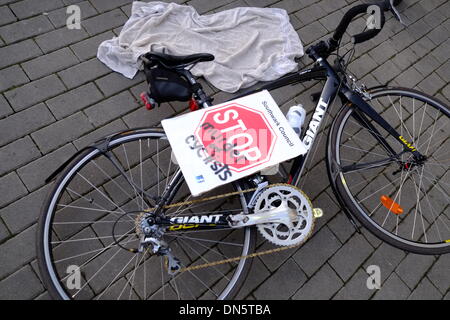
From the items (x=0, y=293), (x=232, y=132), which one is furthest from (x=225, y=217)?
(x=0, y=293)

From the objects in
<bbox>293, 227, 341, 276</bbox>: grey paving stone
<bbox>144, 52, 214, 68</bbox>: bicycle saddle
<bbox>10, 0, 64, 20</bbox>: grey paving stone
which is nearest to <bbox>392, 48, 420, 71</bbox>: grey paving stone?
<bbox>293, 227, 341, 276</bbox>: grey paving stone

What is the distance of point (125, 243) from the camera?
2543 millimetres

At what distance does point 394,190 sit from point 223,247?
1882 mm

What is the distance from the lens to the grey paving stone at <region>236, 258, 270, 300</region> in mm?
2570

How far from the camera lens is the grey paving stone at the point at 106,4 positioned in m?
3.60

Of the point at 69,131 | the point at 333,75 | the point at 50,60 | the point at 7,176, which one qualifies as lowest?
the point at 7,176

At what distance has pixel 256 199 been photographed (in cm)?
217

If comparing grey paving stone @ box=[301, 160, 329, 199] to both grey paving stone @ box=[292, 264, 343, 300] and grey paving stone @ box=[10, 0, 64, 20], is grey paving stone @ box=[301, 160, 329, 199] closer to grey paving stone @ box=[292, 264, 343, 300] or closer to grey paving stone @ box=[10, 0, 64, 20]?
grey paving stone @ box=[292, 264, 343, 300]

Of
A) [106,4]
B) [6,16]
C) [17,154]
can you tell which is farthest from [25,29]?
[17,154]

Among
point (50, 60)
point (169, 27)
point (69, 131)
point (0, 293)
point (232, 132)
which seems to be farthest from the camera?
point (169, 27)

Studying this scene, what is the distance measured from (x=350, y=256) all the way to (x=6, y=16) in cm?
412

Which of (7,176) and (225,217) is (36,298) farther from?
(225,217)

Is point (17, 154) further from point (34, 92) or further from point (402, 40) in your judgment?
point (402, 40)

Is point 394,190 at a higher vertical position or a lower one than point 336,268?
higher
